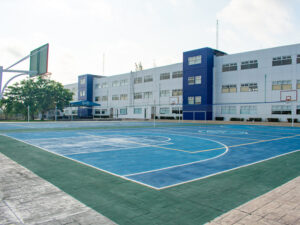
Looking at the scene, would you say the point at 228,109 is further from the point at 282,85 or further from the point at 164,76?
the point at 164,76

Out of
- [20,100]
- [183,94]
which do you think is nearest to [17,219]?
[183,94]

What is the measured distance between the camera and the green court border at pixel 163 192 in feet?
14.5

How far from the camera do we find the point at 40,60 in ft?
52.7

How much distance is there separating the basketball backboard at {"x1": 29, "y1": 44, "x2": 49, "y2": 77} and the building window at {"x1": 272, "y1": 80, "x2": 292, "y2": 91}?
36208 millimetres

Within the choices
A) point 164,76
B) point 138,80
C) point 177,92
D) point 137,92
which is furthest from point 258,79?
point 137,92

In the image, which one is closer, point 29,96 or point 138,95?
point 29,96

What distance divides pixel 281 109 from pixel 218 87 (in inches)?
492

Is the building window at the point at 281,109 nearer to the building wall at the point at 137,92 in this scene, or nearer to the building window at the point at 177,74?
the building wall at the point at 137,92

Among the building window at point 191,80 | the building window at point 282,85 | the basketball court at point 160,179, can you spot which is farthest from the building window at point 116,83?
the basketball court at point 160,179

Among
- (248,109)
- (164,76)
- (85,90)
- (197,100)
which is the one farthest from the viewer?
(85,90)

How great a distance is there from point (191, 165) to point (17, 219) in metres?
5.95

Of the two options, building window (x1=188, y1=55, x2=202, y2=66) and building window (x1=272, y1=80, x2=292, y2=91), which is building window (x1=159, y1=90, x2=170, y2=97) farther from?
building window (x1=272, y1=80, x2=292, y2=91)

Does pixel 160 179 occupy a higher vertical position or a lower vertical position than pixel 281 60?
lower

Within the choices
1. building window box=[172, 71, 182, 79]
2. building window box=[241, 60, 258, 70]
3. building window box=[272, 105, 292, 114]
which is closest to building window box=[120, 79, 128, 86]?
building window box=[172, 71, 182, 79]
